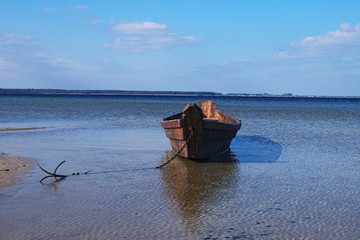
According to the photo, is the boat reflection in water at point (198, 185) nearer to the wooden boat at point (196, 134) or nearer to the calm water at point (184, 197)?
the calm water at point (184, 197)

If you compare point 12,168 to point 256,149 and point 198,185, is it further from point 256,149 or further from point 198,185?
point 256,149

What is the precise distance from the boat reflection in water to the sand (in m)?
3.27

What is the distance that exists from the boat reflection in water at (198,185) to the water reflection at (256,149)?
0.70 m

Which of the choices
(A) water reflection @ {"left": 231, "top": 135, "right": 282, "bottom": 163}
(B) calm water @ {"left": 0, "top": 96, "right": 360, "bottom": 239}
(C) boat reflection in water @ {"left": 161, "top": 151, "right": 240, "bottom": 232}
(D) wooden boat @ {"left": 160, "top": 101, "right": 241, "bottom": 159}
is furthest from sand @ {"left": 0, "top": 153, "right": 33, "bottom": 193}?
(A) water reflection @ {"left": 231, "top": 135, "right": 282, "bottom": 163}

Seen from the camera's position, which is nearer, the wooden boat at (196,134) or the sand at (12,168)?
the sand at (12,168)

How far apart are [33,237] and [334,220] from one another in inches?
179

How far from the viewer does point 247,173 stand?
31.6ft

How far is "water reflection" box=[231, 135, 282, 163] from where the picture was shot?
465 inches

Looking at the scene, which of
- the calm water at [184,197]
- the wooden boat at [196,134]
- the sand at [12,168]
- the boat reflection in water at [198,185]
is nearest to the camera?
the calm water at [184,197]

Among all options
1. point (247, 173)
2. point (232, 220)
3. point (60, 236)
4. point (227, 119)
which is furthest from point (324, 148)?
point (60, 236)

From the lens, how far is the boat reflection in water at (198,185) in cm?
646

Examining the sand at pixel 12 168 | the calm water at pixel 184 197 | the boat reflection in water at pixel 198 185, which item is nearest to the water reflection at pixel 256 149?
the calm water at pixel 184 197

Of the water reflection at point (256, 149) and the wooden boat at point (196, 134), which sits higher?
the wooden boat at point (196, 134)

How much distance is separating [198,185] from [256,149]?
20.0ft
